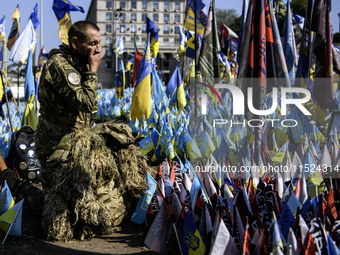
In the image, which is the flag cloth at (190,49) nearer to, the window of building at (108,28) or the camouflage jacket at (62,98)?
the camouflage jacket at (62,98)

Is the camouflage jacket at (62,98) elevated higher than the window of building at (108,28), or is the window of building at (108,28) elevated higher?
the window of building at (108,28)

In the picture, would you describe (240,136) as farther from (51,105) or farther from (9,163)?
(9,163)

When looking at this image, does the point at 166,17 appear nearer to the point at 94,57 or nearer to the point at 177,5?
the point at 177,5

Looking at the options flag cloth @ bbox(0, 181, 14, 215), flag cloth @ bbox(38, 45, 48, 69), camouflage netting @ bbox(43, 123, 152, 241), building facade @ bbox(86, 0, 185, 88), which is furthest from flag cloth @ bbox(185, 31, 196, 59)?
building facade @ bbox(86, 0, 185, 88)

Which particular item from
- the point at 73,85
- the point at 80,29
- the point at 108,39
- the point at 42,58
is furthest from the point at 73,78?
the point at 108,39

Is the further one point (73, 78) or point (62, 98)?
point (62, 98)

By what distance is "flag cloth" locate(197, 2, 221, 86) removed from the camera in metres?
7.82

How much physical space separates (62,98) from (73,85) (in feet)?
0.98

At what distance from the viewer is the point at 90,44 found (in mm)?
3678

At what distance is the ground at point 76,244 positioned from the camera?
11.1 ft

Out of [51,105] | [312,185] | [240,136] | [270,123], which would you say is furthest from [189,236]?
[270,123]

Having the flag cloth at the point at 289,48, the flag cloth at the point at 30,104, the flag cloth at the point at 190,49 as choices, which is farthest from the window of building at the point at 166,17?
the flag cloth at the point at 289,48

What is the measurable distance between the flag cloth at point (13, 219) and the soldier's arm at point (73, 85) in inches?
38.2

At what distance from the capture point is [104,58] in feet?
277
